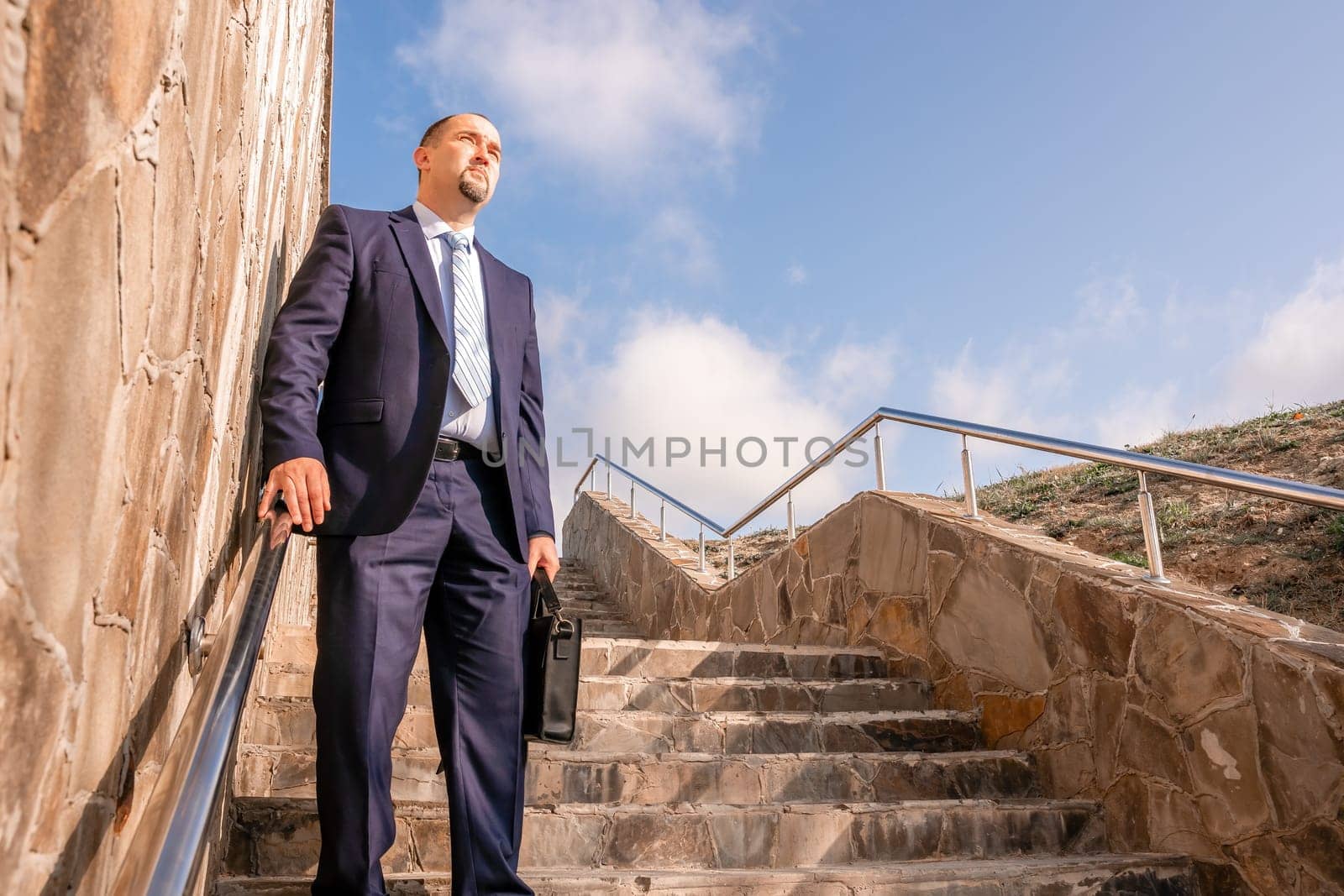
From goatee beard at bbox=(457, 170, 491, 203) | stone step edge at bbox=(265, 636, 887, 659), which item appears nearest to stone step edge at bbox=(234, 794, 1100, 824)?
stone step edge at bbox=(265, 636, 887, 659)

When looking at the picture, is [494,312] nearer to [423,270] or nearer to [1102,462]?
[423,270]

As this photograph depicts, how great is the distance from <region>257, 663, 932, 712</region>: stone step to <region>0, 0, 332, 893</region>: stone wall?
7.22 ft

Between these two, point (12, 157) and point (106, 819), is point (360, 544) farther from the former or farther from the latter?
point (12, 157)

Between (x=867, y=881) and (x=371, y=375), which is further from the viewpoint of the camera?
(x=867, y=881)

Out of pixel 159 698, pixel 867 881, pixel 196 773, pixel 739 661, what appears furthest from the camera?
pixel 739 661

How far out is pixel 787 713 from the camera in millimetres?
3781

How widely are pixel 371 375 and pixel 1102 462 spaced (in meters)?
2.44

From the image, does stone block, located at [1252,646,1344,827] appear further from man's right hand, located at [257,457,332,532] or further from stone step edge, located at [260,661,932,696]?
man's right hand, located at [257,457,332,532]

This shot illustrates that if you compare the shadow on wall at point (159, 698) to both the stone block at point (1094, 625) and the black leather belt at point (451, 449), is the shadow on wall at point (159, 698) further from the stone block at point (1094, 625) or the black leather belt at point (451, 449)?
the stone block at point (1094, 625)

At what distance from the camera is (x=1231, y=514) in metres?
6.66

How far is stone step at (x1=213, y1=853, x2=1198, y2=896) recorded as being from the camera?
225cm

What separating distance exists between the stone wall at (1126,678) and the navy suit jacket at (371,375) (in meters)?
2.00

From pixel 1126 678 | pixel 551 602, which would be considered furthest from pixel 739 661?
pixel 551 602

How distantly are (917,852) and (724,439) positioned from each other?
3802 millimetres
